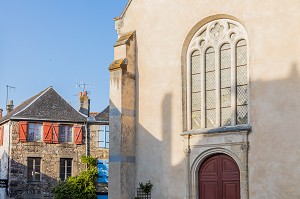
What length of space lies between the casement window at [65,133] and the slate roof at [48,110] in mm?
445

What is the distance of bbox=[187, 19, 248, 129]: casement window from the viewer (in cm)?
1288

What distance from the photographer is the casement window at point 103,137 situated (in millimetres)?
29672

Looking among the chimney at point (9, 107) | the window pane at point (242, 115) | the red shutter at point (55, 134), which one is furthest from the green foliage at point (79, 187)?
the window pane at point (242, 115)

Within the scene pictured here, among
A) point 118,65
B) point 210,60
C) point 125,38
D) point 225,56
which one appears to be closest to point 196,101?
point 210,60

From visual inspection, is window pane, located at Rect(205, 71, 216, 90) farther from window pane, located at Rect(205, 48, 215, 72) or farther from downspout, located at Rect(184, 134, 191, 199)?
downspout, located at Rect(184, 134, 191, 199)

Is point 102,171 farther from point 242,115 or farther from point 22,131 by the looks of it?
point 242,115

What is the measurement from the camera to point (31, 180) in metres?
27.8

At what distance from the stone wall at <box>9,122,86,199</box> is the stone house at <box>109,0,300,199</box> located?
47.6 ft

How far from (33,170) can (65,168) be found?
75.5 inches

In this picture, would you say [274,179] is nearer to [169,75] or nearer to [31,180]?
[169,75]

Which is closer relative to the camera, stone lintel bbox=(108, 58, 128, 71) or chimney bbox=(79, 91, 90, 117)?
stone lintel bbox=(108, 58, 128, 71)

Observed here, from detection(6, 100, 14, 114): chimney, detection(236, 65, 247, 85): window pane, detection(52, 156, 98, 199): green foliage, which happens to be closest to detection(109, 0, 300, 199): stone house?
detection(236, 65, 247, 85): window pane

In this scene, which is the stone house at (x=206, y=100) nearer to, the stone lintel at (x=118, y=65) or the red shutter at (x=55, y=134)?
the stone lintel at (x=118, y=65)

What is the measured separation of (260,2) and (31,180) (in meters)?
19.5
